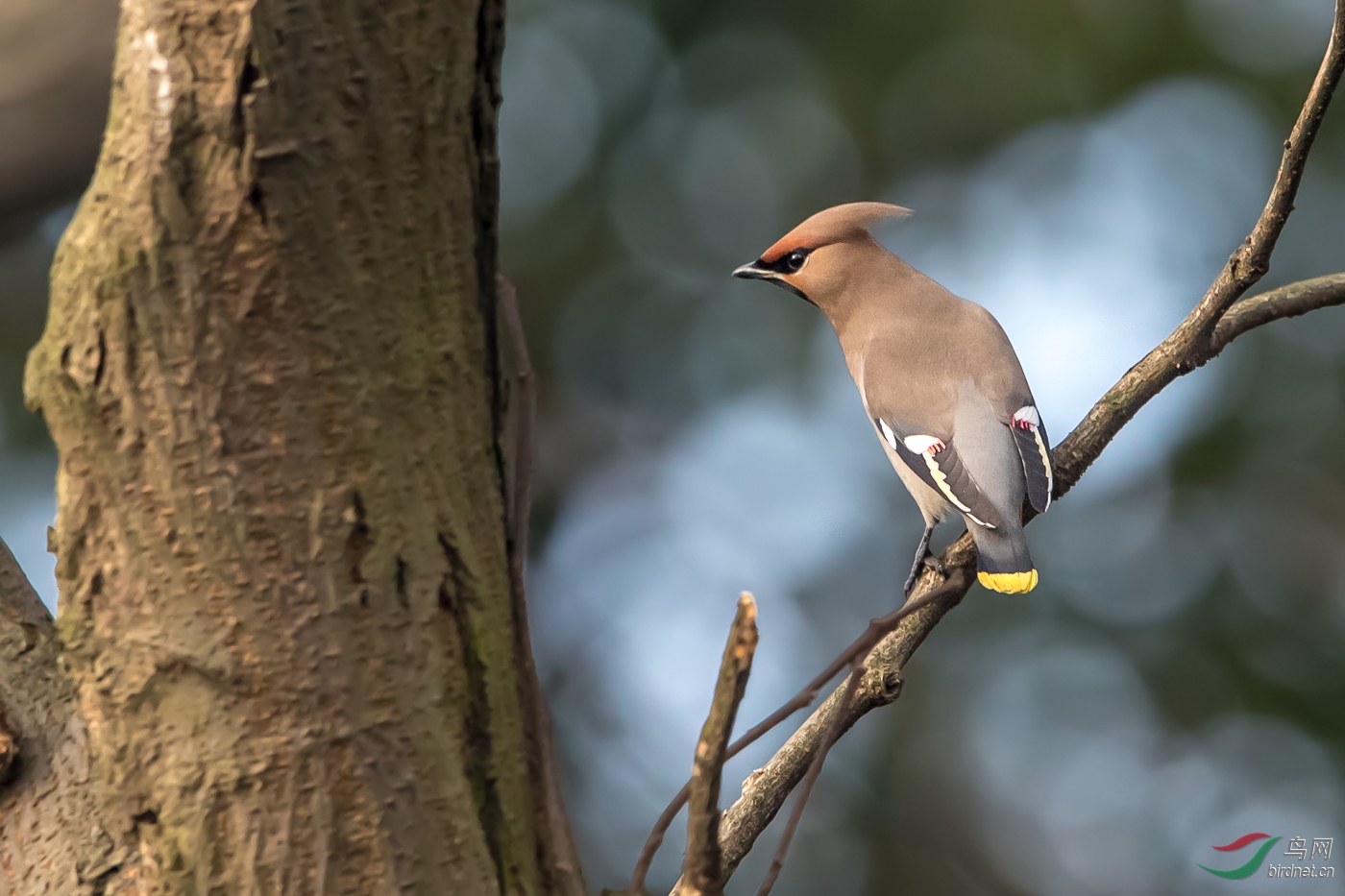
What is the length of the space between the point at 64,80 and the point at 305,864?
173 cm

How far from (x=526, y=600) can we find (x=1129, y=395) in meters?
1.17

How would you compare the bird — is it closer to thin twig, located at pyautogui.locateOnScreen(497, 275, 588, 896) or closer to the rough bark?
thin twig, located at pyautogui.locateOnScreen(497, 275, 588, 896)

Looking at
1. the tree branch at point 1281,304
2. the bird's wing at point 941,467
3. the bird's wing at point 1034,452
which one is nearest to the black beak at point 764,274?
the bird's wing at point 941,467

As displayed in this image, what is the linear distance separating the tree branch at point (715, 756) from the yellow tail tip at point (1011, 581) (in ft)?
3.85

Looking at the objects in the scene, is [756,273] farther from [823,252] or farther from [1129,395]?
[1129,395]

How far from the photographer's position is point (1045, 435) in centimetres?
224

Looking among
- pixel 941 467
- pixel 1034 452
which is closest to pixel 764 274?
pixel 941 467

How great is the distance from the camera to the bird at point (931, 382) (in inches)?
84.8

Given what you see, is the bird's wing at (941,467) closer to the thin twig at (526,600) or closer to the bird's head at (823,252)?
the bird's head at (823,252)

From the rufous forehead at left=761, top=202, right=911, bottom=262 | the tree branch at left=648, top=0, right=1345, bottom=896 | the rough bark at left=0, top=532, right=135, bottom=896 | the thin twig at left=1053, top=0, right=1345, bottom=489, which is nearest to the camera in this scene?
the rough bark at left=0, top=532, right=135, bottom=896

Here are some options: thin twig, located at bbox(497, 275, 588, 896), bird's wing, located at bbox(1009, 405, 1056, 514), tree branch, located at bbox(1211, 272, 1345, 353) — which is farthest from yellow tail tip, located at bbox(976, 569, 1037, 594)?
thin twig, located at bbox(497, 275, 588, 896)

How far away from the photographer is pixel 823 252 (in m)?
2.79

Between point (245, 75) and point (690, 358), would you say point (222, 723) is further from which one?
point (690, 358)

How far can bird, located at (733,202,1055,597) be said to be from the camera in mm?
2154
